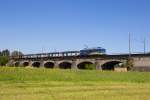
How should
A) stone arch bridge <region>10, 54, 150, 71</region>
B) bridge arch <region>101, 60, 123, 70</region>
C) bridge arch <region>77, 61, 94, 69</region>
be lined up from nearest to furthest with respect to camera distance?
stone arch bridge <region>10, 54, 150, 71</region> → bridge arch <region>101, 60, 123, 70</region> → bridge arch <region>77, 61, 94, 69</region>

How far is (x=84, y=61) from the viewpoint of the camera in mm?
100562

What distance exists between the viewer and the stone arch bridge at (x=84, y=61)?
8569 cm

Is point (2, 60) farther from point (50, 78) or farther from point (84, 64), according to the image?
point (50, 78)

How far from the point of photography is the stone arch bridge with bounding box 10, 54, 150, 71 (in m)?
85.7

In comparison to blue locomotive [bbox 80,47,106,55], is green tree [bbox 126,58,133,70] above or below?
below

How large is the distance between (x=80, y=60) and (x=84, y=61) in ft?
4.65

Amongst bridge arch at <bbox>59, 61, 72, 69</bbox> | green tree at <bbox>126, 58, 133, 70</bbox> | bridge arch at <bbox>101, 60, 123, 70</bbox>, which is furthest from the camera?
bridge arch at <bbox>59, 61, 72, 69</bbox>

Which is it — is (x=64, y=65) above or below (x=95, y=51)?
below

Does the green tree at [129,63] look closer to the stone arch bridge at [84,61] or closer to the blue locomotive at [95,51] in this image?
the stone arch bridge at [84,61]

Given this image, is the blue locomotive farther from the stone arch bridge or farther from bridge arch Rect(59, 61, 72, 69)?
bridge arch Rect(59, 61, 72, 69)

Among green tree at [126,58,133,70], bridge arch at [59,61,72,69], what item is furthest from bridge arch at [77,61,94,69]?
green tree at [126,58,133,70]

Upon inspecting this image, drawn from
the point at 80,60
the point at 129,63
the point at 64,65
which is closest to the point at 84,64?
the point at 80,60

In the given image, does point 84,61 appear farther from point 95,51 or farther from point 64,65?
point 64,65

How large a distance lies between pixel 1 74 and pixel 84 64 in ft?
212
